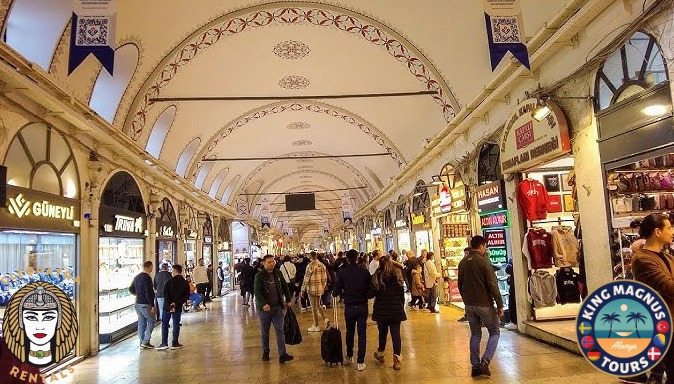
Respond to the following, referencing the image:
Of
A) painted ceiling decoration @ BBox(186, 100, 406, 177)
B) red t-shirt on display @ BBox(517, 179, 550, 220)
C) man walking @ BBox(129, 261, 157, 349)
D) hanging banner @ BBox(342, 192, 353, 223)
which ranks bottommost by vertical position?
man walking @ BBox(129, 261, 157, 349)

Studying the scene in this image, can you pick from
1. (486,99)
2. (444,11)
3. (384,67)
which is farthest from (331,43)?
(486,99)

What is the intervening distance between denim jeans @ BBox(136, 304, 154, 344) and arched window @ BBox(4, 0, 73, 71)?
390 cm

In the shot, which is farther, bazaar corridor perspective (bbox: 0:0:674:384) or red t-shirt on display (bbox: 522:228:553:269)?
red t-shirt on display (bbox: 522:228:553:269)

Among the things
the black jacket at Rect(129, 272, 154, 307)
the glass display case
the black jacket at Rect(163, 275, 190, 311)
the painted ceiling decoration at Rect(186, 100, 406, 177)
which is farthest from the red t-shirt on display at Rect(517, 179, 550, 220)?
the painted ceiling decoration at Rect(186, 100, 406, 177)

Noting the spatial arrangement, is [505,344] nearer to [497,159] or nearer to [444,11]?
[497,159]

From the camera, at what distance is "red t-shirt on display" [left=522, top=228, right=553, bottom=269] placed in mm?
7008

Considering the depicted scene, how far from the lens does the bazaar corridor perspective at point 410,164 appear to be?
463 cm

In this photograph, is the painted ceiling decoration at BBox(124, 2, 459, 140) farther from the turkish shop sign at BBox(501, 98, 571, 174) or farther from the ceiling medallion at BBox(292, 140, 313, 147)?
the ceiling medallion at BBox(292, 140, 313, 147)

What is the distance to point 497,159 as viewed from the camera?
8.44 metres

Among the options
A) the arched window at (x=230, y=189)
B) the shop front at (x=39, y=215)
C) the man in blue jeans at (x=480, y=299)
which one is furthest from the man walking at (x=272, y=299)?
the arched window at (x=230, y=189)

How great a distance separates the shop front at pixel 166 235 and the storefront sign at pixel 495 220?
7.47m

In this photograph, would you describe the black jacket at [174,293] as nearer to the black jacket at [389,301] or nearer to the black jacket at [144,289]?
the black jacket at [144,289]

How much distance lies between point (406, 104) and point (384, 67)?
1.97 m

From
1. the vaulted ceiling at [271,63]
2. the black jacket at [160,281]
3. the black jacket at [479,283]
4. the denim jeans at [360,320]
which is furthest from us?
the black jacket at [160,281]
